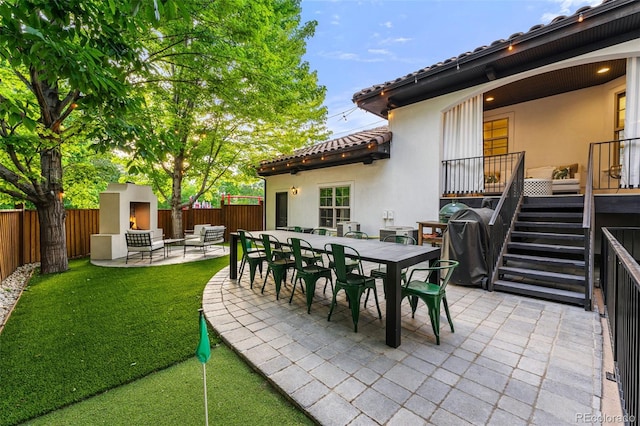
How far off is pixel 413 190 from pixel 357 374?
568 cm

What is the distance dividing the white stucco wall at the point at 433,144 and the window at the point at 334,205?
1.10 ft

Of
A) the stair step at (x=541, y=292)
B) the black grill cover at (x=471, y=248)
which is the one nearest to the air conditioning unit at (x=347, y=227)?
the black grill cover at (x=471, y=248)

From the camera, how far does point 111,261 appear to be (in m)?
7.21

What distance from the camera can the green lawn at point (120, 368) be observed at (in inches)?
74.1

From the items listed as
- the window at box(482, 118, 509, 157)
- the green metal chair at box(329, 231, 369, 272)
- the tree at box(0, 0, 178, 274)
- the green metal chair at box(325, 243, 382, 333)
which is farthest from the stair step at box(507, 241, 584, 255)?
the tree at box(0, 0, 178, 274)

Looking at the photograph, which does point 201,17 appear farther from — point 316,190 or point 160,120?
point 316,190

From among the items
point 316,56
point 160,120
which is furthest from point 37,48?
point 316,56

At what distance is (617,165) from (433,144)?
4062 mm

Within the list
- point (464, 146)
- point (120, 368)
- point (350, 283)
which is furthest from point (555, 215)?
point (120, 368)

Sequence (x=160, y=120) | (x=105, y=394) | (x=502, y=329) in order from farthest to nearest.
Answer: (x=160, y=120), (x=502, y=329), (x=105, y=394)

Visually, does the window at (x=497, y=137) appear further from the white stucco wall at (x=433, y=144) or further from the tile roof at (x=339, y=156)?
the tile roof at (x=339, y=156)

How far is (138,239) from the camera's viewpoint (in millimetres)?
7109

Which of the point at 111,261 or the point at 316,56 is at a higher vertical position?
the point at 316,56

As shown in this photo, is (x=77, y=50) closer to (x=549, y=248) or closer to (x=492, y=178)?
(x=549, y=248)
